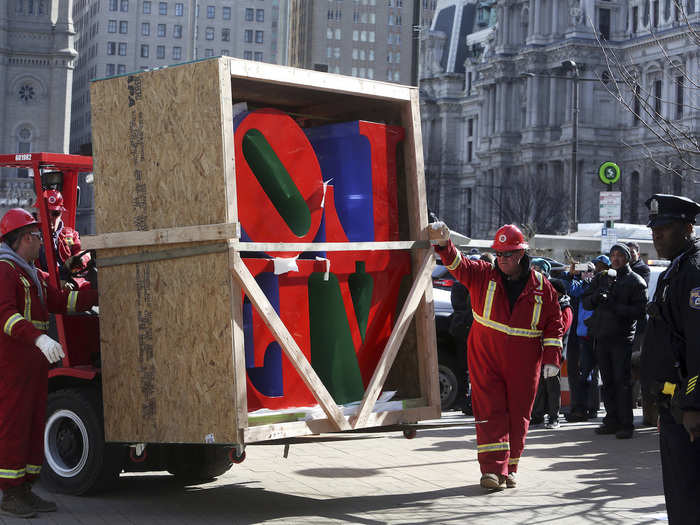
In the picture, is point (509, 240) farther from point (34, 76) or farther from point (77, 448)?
point (34, 76)

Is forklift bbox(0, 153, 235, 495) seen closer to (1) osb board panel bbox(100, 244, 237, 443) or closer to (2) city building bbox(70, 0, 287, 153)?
(1) osb board panel bbox(100, 244, 237, 443)

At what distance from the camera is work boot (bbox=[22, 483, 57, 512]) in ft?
Result: 25.6

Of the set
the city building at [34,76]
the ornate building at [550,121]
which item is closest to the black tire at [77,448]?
the ornate building at [550,121]

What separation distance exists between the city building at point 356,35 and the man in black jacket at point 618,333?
5.51 metres

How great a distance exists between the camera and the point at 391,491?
9023mm

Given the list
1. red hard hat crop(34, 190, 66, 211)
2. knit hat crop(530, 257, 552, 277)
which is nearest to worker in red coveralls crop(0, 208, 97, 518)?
red hard hat crop(34, 190, 66, 211)

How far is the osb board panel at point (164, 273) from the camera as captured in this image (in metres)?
7.52

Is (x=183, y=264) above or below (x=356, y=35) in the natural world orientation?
below

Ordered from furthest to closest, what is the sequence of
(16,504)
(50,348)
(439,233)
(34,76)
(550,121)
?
(34,76)
(550,121)
(439,233)
(16,504)
(50,348)

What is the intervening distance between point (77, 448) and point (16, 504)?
2.77 feet

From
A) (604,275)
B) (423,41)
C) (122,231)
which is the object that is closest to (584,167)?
(423,41)

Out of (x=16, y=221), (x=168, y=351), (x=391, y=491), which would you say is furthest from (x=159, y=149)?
(x=391, y=491)

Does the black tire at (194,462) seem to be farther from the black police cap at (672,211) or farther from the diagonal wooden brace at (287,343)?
the black police cap at (672,211)

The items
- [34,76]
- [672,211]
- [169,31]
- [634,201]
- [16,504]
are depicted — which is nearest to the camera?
[672,211]
